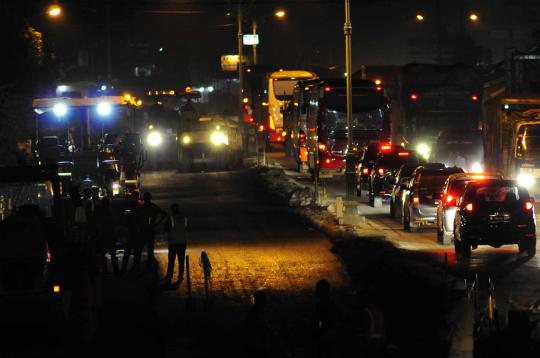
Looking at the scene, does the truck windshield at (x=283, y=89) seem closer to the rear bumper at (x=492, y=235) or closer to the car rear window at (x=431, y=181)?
the car rear window at (x=431, y=181)

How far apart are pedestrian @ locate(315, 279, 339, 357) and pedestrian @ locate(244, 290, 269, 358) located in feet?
2.30

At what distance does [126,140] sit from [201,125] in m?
15.2

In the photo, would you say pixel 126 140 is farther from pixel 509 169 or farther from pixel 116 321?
pixel 116 321

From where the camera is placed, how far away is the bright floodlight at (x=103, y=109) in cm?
3366

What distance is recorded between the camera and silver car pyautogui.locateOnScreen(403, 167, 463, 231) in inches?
1045

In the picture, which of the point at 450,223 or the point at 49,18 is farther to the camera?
the point at 49,18

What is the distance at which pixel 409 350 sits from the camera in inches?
523

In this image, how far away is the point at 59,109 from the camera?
110ft

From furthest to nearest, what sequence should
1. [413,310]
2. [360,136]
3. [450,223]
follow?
[360,136] → [450,223] → [413,310]

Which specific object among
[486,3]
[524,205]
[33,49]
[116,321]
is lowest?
[116,321]

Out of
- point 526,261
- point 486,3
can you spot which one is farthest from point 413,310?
point 486,3

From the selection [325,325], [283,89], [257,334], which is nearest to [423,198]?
[325,325]

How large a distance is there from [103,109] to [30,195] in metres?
18.4

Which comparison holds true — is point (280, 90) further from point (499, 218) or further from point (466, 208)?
point (499, 218)
